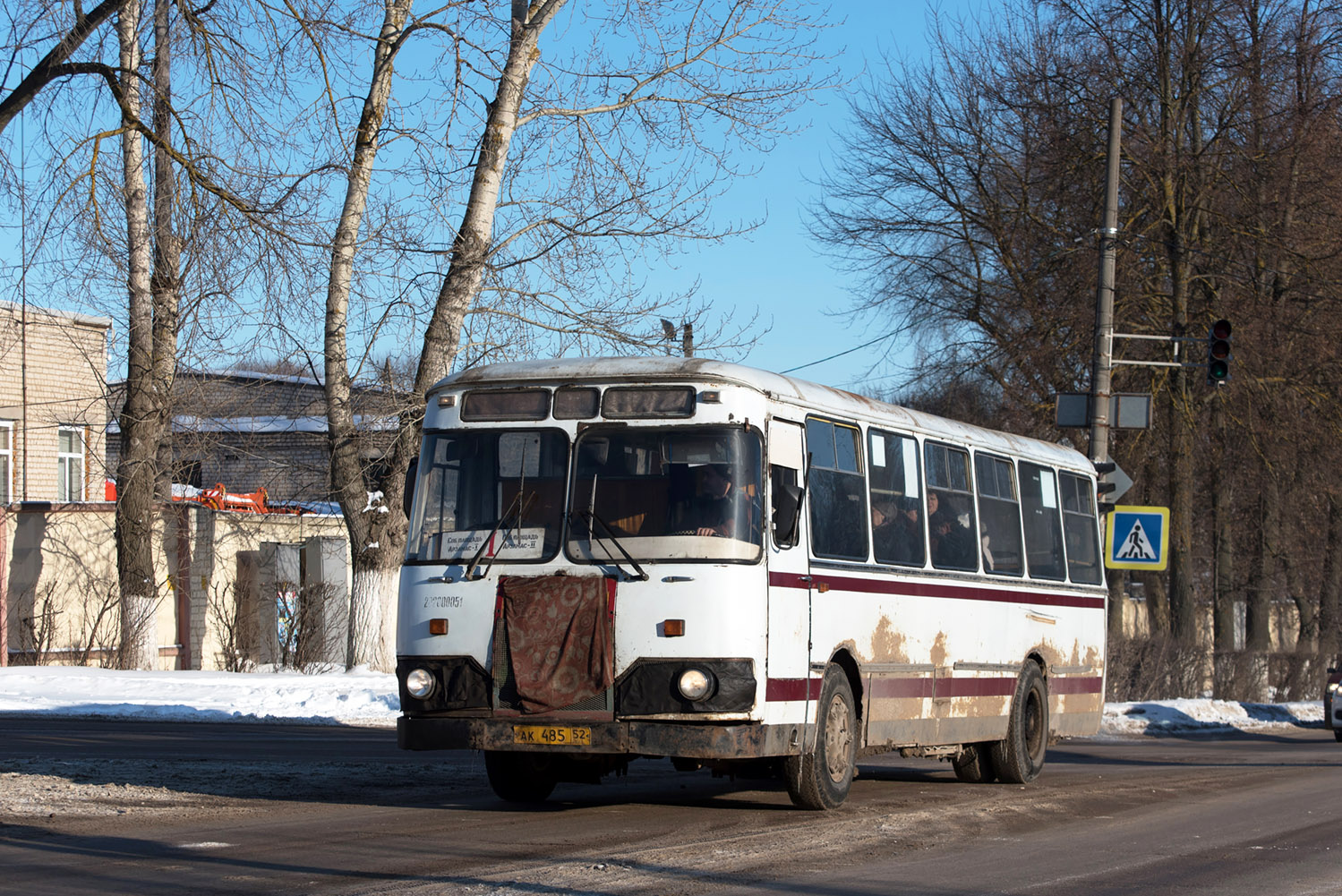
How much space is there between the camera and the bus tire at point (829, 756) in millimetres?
10727

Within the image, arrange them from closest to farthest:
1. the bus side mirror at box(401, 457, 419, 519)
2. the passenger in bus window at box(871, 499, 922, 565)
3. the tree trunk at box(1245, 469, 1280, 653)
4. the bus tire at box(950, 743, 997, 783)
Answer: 1. the bus side mirror at box(401, 457, 419, 519)
2. the passenger in bus window at box(871, 499, 922, 565)
3. the bus tire at box(950, 743, 997, 783)
4. the tree trunk at box(1245, 469, 1280, 653)

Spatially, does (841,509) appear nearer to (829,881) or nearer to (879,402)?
(879,402)

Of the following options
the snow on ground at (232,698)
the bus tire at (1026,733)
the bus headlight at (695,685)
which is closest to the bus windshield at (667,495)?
the bus headlight at (695,685)

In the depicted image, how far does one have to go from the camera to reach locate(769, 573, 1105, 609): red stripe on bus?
413 inches

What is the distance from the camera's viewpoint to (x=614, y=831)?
9859mm

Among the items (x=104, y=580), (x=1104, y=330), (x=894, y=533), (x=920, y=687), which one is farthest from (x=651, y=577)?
(x=104, y=580)

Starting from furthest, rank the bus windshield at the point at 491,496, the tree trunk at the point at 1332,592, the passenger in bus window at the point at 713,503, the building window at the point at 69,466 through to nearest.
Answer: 1. the tree trunk at the point at 1332,592
2. the building window at the point at 69,466
3. the bus windshield at the point at 491,496
4. the passenger in bus window at the point at 713,503

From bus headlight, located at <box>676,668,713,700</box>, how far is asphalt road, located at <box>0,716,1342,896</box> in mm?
841

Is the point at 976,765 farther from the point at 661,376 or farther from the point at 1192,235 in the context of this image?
the point at 1192,235

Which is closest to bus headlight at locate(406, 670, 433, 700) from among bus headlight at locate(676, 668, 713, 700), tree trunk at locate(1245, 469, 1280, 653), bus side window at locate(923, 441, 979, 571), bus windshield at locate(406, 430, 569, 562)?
bus windshield at locate(406, 430, 569, 562)

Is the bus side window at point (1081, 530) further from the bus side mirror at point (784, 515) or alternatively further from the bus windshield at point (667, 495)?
the bus windshield at point (667, 495)

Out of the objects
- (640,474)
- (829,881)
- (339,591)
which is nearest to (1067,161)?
(339,591)

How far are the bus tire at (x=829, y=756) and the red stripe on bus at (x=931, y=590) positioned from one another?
629 mm

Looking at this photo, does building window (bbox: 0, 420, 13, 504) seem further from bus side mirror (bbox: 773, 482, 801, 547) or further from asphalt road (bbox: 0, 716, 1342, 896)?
bus side mirror (bbox: 773, 482, 801, 547)
